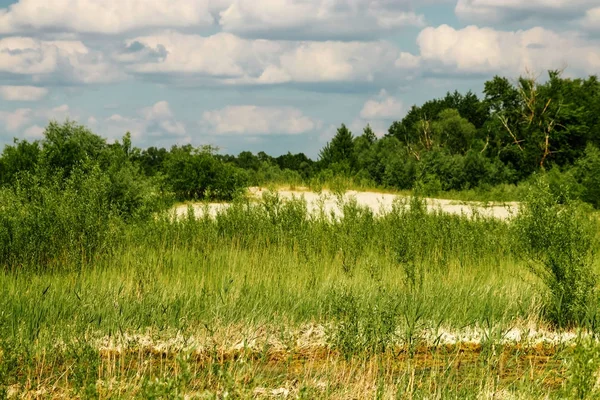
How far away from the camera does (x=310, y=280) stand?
827 centimetres

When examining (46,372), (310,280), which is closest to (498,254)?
(310,280)

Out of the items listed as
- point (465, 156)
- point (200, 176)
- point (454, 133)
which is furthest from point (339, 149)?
point (454, 133)

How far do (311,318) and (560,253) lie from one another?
288 centimetres

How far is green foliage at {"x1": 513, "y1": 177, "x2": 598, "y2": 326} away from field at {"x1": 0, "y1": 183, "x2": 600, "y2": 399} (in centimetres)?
2

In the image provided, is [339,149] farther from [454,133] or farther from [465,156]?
[454,133]

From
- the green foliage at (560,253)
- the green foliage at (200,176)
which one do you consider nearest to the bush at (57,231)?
the green foliage at (560,253)

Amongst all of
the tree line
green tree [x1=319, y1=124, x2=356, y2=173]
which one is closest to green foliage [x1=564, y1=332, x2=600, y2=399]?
the tree line

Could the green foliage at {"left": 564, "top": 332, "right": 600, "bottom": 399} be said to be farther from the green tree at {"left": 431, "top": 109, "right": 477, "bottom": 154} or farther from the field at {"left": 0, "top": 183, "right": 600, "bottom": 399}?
the green tree at {"left": 431, "top": 109, "right": 477, "bottom": 154}

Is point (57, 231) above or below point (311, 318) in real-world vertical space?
above

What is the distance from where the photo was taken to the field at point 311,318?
17.0ft

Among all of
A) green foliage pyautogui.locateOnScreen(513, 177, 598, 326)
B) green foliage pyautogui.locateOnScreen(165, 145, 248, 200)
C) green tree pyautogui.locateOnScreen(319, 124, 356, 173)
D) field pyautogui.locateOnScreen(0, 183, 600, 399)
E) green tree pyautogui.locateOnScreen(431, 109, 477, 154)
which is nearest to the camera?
field pyautogui.locateOnScreen(0, 183, 600, 399)

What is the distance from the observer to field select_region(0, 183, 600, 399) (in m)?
5.18

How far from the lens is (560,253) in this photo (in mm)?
7734

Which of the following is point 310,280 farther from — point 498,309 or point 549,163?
point 549,163
